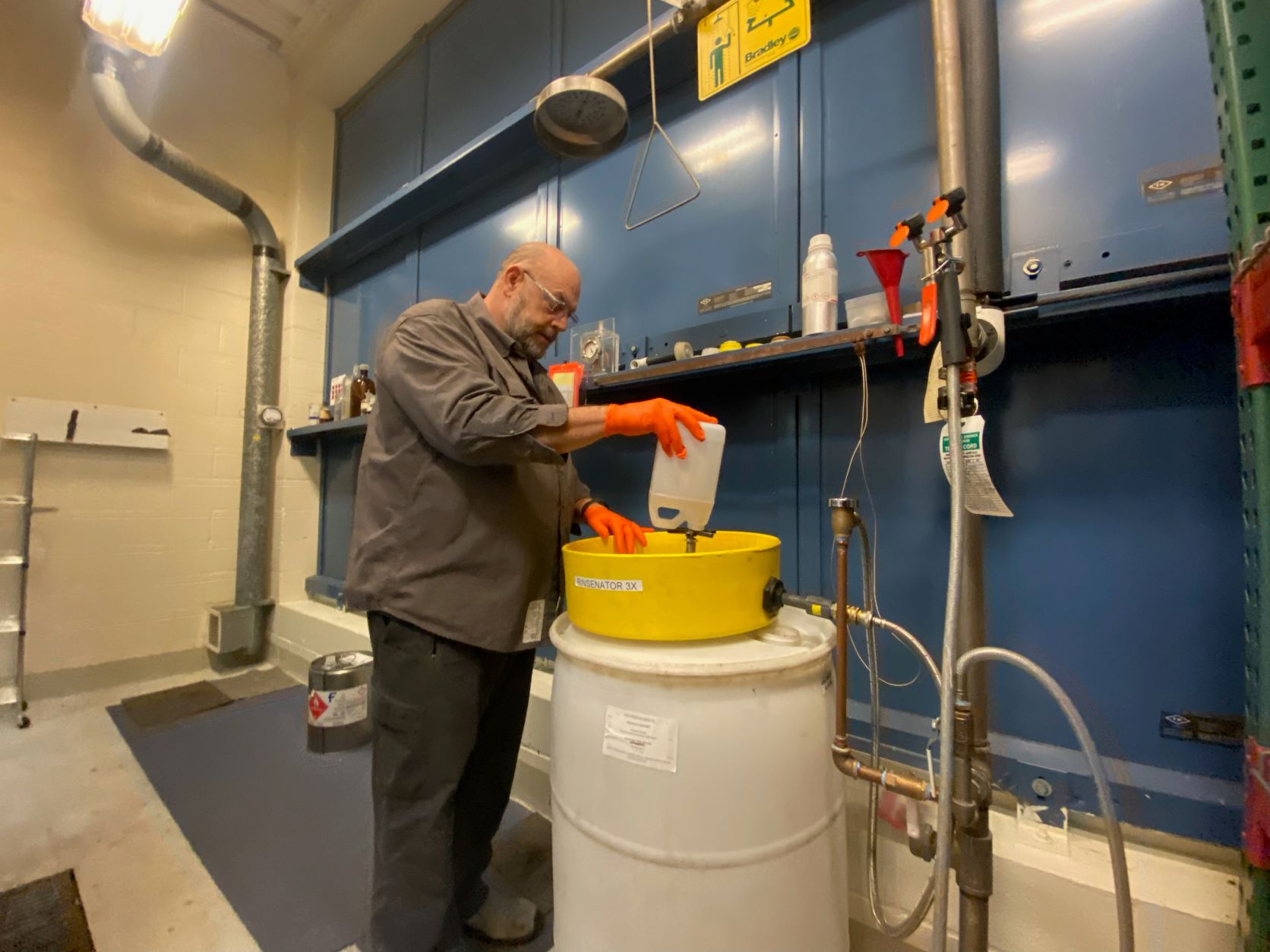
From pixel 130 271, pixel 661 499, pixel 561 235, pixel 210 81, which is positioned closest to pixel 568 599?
pixel 661 499

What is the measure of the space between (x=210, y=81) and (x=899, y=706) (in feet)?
13.4

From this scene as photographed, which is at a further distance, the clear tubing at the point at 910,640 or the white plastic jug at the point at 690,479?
the white plastic jug at the point at 690,479

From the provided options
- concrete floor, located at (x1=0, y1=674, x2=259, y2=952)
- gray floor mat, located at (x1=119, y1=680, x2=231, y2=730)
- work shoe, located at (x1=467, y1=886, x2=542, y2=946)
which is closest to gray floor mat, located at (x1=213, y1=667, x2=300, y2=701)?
gray floor mat, located at (x1=119, y1=680, x2=231, y2=730)

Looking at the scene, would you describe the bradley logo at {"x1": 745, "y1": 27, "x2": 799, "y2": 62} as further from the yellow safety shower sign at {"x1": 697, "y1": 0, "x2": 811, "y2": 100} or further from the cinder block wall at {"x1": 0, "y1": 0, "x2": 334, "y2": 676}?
the cinder block wall at {"x1": 0, "y1": 0, "x2": 334, "y2": 676}

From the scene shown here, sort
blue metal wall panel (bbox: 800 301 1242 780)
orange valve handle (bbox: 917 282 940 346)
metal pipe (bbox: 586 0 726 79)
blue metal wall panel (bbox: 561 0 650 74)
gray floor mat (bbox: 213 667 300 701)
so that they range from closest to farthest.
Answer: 1. orange valve handle (bbox: 917 282 940 346)
2. blue metal wall panel (bbox: 800 301 1242 780)
3. metal pipe (bbox: 586 0 726 79)
4. blue metal wall panel (bbox: 561 0 650 74)
5. gray floor mat (bbox: 213 667 300 701)

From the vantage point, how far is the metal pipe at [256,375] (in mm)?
2447

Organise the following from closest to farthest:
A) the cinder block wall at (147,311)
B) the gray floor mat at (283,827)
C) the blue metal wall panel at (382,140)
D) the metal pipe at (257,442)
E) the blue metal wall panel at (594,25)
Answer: the gray floor mat at (283,827), the blue metal wall panel at (594,25), the cinder block wall at (147,311), the blue metal wall panel at (382,140), the metal pipe at (257,442)

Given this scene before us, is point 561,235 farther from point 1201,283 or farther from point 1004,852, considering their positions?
point 1004,852

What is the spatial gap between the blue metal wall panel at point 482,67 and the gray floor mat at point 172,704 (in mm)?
2542

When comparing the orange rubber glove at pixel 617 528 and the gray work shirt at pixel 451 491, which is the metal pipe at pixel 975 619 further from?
the gray work shirt at pixel 451 491

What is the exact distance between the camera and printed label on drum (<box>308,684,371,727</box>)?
174 cm

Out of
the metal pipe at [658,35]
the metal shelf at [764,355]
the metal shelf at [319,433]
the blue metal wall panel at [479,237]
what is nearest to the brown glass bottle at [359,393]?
the metal shelf at [319,433]

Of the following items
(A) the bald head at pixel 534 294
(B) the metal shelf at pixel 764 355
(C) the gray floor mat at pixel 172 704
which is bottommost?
(C) the gray floor mat at pixel 172 704

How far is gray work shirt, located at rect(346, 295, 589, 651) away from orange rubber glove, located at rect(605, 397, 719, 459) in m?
0.09
